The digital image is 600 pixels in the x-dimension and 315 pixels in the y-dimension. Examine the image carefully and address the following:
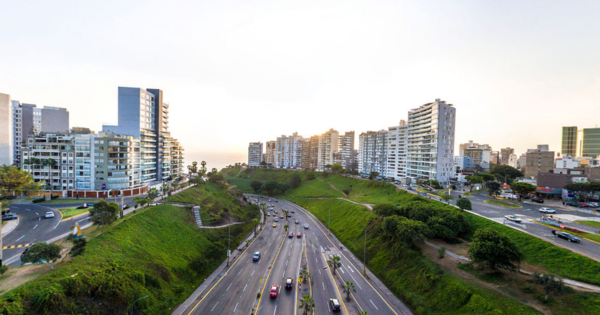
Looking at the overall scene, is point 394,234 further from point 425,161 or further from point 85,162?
point 85,162

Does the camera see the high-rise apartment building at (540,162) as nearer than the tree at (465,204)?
No

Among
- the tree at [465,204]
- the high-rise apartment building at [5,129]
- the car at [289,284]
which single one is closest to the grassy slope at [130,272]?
the car at [289,284]

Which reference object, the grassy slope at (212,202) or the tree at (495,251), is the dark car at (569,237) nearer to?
the tree at (495,251)

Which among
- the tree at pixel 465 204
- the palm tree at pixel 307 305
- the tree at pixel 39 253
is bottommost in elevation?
the palm tree at pixel 307 305

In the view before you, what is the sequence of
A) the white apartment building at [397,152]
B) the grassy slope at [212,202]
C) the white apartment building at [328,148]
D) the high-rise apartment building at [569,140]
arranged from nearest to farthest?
the grassy slope at [212,202] → the white apartment building at [397,152] → the high-rise apartment building at [569,140] → the white apartment building at [328,148]

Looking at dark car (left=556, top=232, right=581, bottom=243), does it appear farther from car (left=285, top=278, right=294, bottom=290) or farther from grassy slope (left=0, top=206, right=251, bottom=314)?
grassy slope (left=0, top=206, right=251, bottom=314)

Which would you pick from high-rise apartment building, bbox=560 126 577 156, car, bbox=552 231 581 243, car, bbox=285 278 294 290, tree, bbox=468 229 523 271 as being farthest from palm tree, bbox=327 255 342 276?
high-rise apartment building, bbox=560 126 577 156
